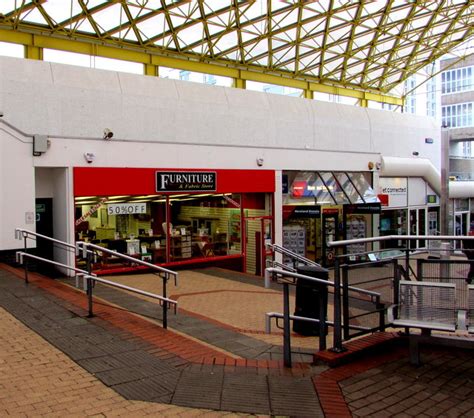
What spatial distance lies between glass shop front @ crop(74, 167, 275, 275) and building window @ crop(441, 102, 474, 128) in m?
34.8

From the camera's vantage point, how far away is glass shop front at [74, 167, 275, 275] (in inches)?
590

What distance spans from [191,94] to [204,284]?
22.6ft

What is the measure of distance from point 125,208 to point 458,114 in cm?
4239

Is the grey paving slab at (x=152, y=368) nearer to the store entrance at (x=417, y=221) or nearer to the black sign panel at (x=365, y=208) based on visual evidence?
the black sign panel at (x=365, y=208)

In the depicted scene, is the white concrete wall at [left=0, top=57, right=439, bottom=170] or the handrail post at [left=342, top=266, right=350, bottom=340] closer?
the handrail post at [left=342, top=266, right=350, bottom=340]

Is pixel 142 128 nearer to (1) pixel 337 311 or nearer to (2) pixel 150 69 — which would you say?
(2) pixel 150 69

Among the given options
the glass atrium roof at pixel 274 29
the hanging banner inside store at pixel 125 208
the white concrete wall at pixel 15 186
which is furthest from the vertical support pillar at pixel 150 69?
the white concrete wall at pixel 15 186

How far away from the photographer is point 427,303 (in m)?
5.96

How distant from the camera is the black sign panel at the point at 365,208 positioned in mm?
22031

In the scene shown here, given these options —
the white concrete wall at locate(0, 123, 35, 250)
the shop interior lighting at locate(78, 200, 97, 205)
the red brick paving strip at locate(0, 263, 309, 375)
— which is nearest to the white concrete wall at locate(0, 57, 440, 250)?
the white concrete wall at locate(0, 123, 35, 250)

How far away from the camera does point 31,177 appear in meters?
13.6

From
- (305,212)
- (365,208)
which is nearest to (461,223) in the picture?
(365,208)

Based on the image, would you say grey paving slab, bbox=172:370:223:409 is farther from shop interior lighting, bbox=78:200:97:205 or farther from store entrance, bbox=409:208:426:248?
store entrance, bbox=409:208:426:248

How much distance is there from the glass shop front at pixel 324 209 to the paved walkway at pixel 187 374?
A: 12460mm
